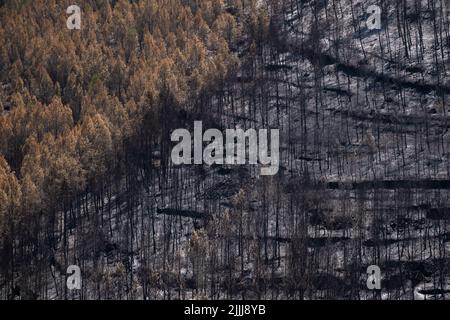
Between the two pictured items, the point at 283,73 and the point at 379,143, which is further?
the point at 283,73

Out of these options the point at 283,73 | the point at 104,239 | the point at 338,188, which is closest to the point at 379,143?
the point at 338,188

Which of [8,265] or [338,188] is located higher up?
[338,188]

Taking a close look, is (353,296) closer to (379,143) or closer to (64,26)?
(379,143)
